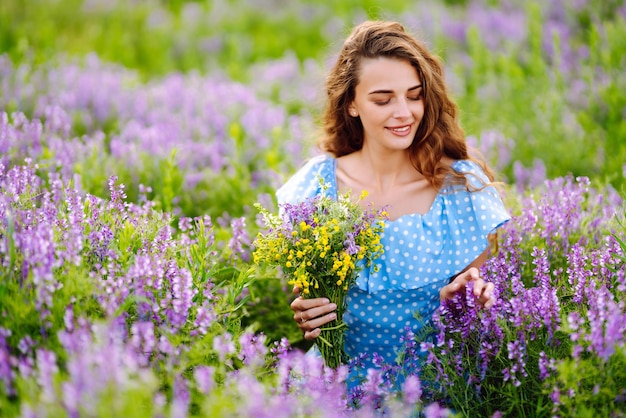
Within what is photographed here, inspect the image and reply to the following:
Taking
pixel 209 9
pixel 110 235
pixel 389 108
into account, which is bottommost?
pixel 110 235

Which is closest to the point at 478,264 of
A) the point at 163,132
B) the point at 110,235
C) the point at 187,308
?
the point at 187,308

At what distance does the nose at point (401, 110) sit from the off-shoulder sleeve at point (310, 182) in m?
0.49

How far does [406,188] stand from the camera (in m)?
3.11

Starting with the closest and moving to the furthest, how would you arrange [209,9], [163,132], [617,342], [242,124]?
[617,342] → [163,132] → [242,124] → [209,9]

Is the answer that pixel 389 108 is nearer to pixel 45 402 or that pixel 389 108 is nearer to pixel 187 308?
pixel 187 308

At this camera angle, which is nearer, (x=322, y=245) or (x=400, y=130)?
(x=322, y=245)

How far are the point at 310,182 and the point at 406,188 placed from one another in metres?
0.49

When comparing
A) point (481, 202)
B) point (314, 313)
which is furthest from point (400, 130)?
point (314, 313)

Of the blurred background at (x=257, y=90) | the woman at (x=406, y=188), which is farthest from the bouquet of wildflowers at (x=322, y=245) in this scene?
the blurred background at (x=257, y=90)

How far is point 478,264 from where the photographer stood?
304cm

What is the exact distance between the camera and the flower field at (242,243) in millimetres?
2008

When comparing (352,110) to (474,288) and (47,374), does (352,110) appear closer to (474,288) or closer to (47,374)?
(474,288)

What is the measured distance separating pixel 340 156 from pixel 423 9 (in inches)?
223

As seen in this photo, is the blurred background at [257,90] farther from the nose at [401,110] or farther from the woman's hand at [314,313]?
the woman's hand at [314,313]
